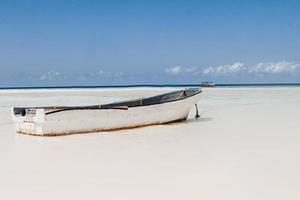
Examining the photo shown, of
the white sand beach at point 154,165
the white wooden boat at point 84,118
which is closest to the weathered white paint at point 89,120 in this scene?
the white wooden boat at point 84,118

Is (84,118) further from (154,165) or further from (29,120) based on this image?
(154,165)

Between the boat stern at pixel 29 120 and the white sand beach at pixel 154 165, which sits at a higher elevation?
the boat stern at pixel 29 120

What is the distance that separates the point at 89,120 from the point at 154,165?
15.7 ft

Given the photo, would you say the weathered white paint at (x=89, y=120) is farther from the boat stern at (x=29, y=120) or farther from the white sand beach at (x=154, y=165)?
the white sand beach at (x=154, y=165)

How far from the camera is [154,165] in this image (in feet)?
21.9

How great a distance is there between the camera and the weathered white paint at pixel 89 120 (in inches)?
417

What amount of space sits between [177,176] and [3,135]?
6953 millimetres

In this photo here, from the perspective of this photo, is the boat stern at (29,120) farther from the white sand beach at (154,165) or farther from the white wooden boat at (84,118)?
the white sand beach at (154,165)

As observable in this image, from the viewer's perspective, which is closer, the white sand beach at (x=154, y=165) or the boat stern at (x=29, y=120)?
the white sand beach at (x=154, y=165)

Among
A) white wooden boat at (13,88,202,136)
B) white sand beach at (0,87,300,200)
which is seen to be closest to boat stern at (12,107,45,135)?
white wooden boat at (13,88,202,136)

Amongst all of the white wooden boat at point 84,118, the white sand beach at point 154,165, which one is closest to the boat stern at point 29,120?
the white wooden boat at point 84,118

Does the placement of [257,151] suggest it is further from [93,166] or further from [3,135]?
[3,135]

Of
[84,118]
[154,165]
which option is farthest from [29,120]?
[154,165]

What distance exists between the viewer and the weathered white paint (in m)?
10.6
